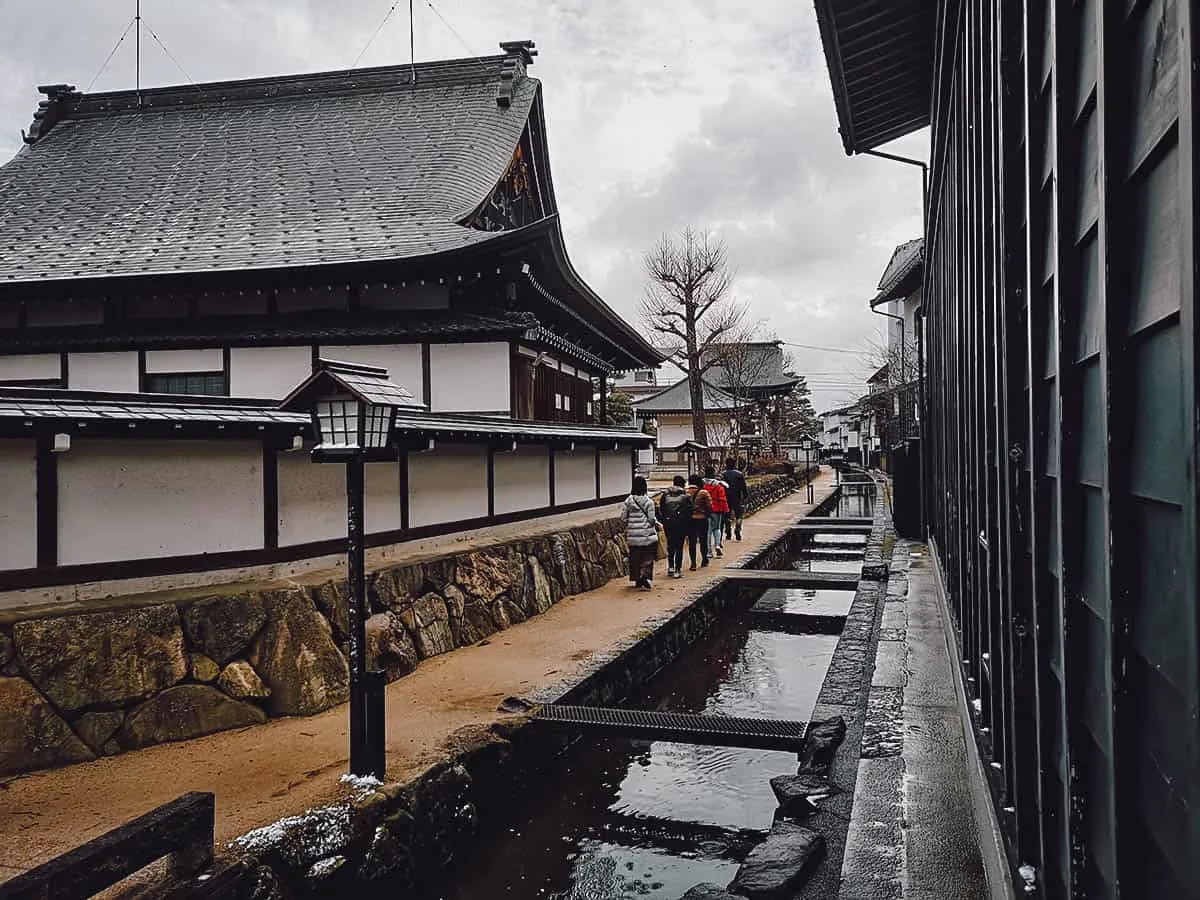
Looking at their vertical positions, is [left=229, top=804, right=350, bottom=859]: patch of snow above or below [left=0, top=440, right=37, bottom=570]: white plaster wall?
below

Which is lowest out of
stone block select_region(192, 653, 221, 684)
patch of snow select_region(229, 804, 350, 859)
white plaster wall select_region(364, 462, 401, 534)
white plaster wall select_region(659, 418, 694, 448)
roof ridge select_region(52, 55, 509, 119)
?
patch of snow select_region(229, 804, 350, 859)

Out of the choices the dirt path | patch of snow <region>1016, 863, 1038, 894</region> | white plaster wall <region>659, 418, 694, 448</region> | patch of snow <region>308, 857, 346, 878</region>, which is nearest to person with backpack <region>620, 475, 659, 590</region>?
the dirt path

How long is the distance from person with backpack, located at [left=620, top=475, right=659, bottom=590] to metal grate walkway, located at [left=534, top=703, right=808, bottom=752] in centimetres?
581

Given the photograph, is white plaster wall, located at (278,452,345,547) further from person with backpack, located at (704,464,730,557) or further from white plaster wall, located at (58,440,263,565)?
person with backpack, located at (704,464,730,557)

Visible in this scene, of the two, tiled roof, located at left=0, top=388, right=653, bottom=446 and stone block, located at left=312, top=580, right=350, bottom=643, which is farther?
stone block, located at left=312, top=580, right=350, bottom=643

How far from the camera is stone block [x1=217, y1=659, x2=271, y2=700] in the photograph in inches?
263

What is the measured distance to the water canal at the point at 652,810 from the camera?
5.86 meters

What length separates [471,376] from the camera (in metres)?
12.5

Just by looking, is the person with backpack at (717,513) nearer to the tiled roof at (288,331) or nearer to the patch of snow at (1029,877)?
the tiled roof at (288,331)

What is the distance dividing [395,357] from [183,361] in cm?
310

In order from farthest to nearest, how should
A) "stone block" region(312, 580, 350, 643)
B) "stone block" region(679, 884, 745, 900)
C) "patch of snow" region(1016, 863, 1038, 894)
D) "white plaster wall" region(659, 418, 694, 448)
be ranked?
"white plaster wall" region(659, 418, 694, 448)
"stone block" region(312, 580, 350, 643)
"stone block" region(679, 884, 745, 900)
"patch of snow" region(1016, 863, 1038, 894)

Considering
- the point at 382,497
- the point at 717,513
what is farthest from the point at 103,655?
the point at 717,513

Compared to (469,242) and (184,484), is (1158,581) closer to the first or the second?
(184,484)

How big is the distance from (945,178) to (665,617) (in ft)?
21.1
